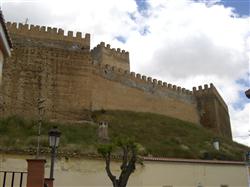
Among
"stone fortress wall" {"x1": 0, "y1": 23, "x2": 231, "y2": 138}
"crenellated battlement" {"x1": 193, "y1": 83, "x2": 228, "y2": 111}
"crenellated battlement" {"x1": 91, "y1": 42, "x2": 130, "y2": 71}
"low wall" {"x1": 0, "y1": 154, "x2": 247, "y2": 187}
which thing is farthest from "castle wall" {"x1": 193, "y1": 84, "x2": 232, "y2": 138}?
"low wall" {"x1": 0, "y1": 154, "x2": 247, "y2": 187}

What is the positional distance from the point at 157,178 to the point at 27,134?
6914mm

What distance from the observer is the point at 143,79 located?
3562cm

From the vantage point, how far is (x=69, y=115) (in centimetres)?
2631

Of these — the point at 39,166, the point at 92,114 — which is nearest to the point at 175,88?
the point at 92,114

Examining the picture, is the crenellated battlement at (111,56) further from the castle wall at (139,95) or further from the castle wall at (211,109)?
the castle wall at (211,109)

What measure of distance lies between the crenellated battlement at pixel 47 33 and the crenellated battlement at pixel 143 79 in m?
3.87

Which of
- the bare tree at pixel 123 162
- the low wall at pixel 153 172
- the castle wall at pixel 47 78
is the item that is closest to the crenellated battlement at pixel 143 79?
the castle wall at pixel 47 78

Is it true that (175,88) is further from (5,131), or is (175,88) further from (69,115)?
(5,131)

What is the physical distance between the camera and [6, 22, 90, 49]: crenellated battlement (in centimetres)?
2702

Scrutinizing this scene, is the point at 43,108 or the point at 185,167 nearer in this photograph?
the point at 185,167

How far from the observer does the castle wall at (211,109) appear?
40344 mm

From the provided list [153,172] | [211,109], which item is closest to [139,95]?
[211,109]

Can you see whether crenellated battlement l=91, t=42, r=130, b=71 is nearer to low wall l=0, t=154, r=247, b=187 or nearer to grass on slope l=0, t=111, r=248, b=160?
grass on slope l=0, t=111, r=248, b=160

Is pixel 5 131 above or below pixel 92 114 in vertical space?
below
